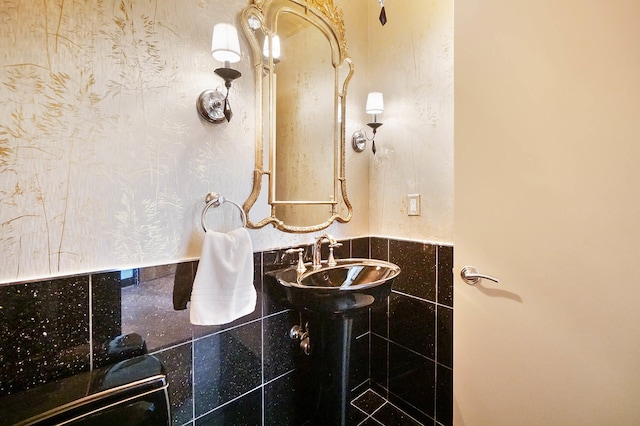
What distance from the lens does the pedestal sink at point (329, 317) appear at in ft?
3.47

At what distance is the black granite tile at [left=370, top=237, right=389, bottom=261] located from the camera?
164 centimetres

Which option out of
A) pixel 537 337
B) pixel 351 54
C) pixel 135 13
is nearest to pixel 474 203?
pixel 537 337

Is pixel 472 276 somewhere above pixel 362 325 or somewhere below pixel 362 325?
above

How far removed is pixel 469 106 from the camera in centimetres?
110

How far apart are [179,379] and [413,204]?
4.30 feet

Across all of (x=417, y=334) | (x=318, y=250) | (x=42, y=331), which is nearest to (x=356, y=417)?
(x=417, y=334)

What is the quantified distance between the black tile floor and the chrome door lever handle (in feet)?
3.08

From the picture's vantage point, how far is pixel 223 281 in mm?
1018

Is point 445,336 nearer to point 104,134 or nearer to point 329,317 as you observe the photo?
point 329,317

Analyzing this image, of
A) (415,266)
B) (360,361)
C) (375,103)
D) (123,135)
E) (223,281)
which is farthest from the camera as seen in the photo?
(360,361)

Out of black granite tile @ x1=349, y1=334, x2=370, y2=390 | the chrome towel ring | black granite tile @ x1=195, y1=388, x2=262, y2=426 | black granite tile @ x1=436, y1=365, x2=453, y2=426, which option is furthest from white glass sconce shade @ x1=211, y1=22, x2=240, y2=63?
black granite tile @ x1=436, y1=365, x2=453, y2=426

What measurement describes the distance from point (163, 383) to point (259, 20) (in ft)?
4.62

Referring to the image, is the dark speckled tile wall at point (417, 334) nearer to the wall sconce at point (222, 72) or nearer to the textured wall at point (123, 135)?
the textured wall at point (123, 135)

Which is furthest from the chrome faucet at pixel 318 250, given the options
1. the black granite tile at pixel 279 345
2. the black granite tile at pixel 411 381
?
the black granite tile at pixel 411 381
